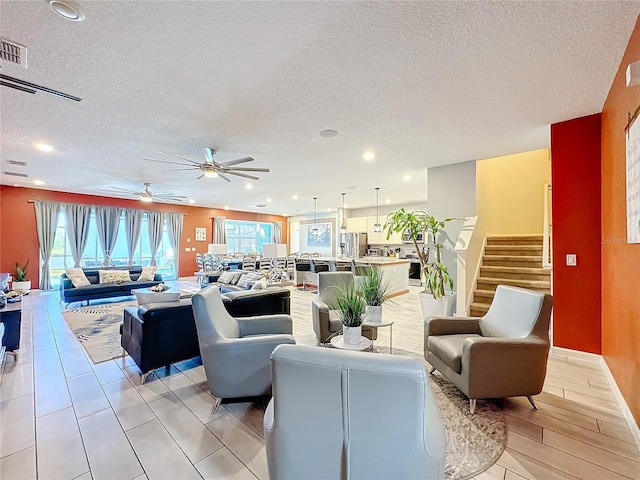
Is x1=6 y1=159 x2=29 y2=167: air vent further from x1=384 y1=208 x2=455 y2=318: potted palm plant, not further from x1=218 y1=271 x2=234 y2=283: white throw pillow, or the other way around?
x1=384 y1=208 x2=455 y2=318: potted palm plant

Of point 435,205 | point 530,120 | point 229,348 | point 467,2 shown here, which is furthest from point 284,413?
point 435,205

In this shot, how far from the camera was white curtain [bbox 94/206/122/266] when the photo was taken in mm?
8307

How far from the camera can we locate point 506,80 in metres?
2.45

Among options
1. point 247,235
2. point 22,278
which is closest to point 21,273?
point 22,278

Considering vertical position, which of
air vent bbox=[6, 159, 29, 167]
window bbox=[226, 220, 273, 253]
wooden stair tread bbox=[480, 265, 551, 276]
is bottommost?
wooden stair tread bbox=[480, 265, 551, 276]

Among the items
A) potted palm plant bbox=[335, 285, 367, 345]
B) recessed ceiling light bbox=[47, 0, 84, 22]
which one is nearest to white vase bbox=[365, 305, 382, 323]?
potted palm plant bbox=[335, 285, 367, 345]

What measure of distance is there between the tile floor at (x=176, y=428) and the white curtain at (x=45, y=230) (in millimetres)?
5845

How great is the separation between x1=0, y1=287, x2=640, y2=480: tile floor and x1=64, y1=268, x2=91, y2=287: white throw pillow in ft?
10.9

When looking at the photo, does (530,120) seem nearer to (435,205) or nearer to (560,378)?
(435,205)

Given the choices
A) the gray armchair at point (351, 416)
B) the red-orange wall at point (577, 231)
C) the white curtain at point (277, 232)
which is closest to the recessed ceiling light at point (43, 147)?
the gray armchair at point (351, 416)

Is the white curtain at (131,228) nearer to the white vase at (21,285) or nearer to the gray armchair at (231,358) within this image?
the white vase at (21,285)

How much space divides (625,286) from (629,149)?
1054 mm

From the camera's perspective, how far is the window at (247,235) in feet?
39.3

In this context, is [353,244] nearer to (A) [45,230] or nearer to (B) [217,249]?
(B) [217,249]
